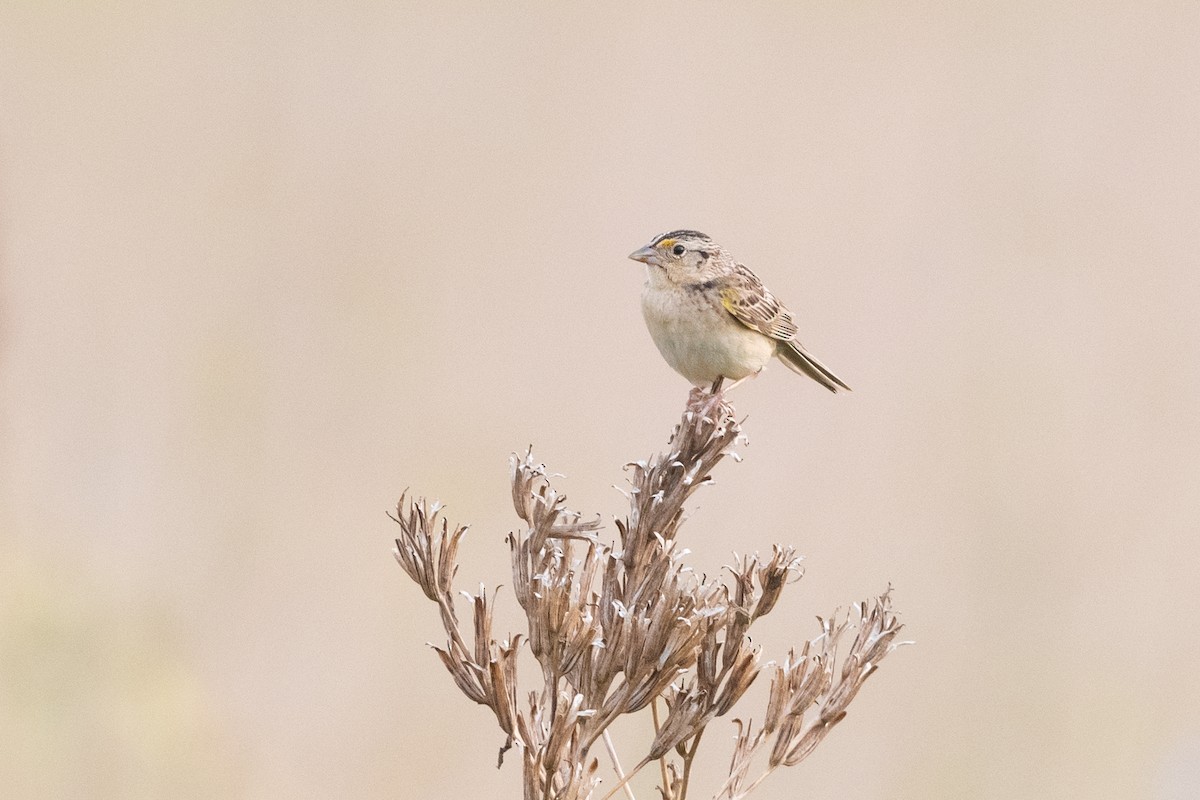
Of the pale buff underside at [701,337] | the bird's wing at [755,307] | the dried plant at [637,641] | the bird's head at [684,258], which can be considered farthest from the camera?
the bird's head at [684,258]

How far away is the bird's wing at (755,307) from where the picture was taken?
450 centimetres

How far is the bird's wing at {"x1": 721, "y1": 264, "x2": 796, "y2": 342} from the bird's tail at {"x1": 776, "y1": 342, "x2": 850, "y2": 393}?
72 millimetres

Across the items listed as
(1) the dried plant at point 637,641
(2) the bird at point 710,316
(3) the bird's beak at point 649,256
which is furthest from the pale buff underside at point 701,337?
(1) the dried plant at point 637,641

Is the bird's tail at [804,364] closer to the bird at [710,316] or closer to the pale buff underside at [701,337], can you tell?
the bird at [710,316]

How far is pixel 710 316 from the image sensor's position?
4453 millimetres

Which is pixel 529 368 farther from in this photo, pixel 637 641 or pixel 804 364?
pixel 637 641

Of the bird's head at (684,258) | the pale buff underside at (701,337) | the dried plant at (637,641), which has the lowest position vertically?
the dried plant at (637,641)

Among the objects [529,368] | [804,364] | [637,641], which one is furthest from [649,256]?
[637,641]

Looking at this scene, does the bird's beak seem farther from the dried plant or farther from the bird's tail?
the dried plant

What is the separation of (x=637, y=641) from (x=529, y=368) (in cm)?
427

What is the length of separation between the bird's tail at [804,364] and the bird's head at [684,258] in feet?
1.12

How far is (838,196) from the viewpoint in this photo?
769cm

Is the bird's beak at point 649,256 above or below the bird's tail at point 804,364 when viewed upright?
above

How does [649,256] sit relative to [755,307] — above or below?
above
